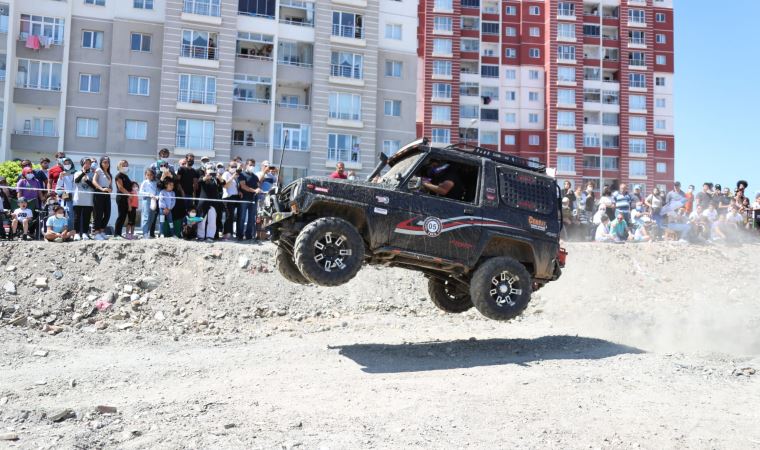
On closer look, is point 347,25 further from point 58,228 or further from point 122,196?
point 58,228

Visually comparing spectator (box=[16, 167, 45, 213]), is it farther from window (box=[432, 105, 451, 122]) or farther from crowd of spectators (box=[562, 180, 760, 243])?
window (box=[432, 105, 451, 122])

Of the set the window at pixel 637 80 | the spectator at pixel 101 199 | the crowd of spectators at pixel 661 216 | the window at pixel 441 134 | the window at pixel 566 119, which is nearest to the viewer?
the spectator at pixel 101 199

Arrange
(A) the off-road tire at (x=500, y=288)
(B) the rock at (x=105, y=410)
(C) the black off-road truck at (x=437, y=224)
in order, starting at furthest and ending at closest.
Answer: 1. (A) the off-road tire at (x=500, y=288)
2. (C) the black off-road truck at (x=437, y=224)
3. (B) the rock at (x=105, y=410)

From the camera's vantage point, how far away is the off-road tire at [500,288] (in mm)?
10727

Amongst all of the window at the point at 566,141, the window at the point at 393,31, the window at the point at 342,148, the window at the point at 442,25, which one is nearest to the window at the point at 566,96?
the window at the point at 566,141

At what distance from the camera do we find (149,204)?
16.8 m

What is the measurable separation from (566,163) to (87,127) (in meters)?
47.3

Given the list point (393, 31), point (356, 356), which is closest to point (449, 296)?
point (356, 356)

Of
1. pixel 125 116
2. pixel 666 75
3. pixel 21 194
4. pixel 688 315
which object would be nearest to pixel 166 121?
pixel 125 116

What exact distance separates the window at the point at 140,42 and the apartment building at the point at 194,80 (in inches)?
2.4

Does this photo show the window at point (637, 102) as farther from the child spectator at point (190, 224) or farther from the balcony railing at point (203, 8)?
the child spectator at point (190, 224)

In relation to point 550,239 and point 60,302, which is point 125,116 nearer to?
point 60,302

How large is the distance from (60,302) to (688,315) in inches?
583

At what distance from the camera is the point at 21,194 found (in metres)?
16.5
